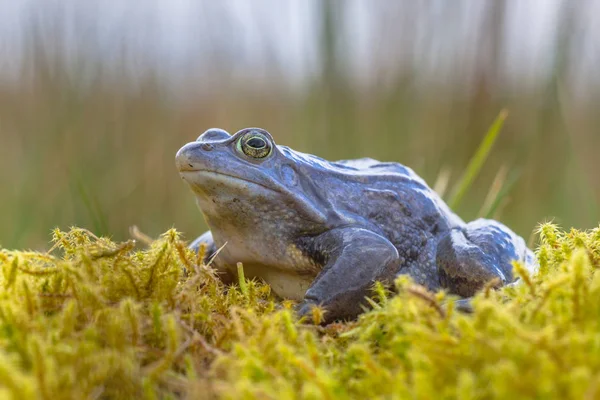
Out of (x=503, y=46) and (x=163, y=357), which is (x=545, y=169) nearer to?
(x=503, y=46)

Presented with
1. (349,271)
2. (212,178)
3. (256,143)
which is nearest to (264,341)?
(349,271)

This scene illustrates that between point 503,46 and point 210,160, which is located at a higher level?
point 503,46

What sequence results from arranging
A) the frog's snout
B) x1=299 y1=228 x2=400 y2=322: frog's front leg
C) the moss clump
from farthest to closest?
1. the frog's snout
2. x1=299 y1=228 x2=400 y2=322: frog's front leg
3. the moss clump

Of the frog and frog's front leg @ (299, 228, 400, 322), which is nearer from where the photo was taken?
frog's front leg @ (299, 228, 400, 322)

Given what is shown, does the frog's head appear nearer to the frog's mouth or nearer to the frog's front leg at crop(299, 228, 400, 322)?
the frog's mouth

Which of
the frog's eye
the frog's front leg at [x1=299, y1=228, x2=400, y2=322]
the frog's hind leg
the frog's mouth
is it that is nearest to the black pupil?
the frog's eye

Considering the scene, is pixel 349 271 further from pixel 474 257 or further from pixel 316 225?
pixel 474 257

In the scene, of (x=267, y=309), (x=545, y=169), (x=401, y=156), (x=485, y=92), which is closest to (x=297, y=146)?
(x=401, y=156)

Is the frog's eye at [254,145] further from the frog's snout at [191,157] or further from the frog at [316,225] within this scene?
the frog's snout at [191,157]
